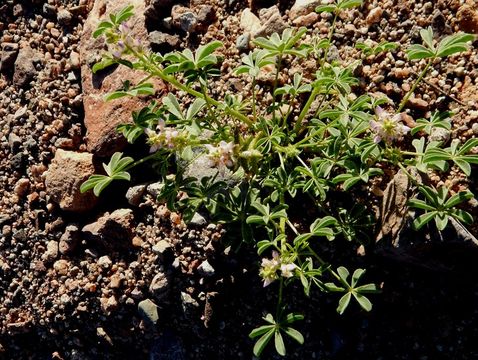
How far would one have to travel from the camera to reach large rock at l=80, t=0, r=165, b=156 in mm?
3852

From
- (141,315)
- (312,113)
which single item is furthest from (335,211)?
(141,315)

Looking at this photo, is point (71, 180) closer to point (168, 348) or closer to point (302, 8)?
point (168, 348)

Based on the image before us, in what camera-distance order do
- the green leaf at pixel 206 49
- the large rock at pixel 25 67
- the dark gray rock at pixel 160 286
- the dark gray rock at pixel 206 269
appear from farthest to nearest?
the large rock at pixel 25 67 < the dark gray rock at pixel 160 286 < the dark gray rock at pixel 206 269 < the green leaf at pixel 206 49

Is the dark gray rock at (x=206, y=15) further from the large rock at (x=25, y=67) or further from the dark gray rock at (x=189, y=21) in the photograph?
the large rock at (x=25, y=67)

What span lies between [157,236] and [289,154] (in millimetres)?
1035

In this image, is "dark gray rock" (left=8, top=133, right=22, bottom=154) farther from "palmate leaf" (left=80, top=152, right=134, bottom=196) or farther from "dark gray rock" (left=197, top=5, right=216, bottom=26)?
"dark gray rock" (left=197, top=5, right=216, bottom=26)

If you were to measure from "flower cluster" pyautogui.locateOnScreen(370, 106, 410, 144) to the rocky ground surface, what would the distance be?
597mm

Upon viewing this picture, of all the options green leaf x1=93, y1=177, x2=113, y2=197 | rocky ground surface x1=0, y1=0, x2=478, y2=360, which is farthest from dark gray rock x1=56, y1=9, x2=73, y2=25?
green leaf x1=93, y1=177, x2=113, y2=197

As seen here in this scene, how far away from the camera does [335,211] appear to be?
3354 mm

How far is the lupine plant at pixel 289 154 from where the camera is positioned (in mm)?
2896

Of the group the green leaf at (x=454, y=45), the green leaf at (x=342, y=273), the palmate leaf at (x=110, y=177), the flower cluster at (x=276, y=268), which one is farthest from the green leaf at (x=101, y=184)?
the green leaf at (x=454, y=45)

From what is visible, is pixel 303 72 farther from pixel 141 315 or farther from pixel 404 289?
pixel 141 315

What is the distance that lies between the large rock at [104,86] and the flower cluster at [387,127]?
160 centimetres

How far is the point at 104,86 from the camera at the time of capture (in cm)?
401
